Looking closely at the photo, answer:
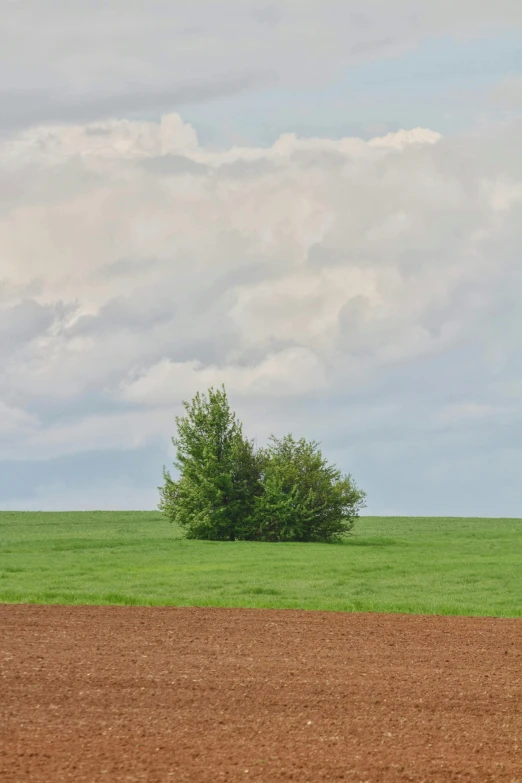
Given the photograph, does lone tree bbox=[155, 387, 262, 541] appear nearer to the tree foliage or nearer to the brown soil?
the tree foliage

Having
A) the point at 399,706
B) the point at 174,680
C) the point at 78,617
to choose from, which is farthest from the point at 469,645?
the point at 78,617

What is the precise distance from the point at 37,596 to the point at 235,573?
333 inches

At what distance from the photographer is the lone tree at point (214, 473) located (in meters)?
46.0

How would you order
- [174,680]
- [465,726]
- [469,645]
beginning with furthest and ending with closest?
1. [469,645]
2. [174,680]
3. [465,726]

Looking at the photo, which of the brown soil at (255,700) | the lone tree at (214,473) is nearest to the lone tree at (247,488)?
the lone tree at (214,473)

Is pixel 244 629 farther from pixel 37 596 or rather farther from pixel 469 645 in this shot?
pixel 37 596

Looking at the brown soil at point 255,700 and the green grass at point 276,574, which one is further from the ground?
the green grass at point 276,574

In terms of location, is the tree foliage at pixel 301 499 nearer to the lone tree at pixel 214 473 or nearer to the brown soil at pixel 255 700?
the lone tree at pixel 214 473

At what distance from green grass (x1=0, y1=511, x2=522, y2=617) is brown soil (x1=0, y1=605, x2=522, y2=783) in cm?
452

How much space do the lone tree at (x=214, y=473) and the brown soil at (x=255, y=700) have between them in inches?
1029

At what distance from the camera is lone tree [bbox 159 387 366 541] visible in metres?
45.2

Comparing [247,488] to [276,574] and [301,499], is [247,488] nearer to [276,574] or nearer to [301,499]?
[301,499]

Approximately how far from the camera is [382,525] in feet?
229

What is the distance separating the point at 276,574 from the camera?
30922 millimetres
